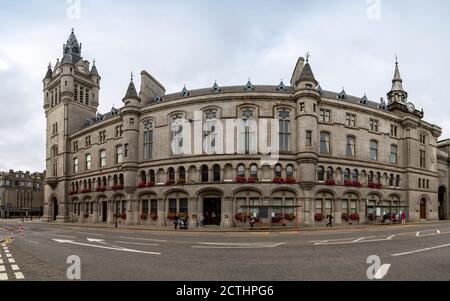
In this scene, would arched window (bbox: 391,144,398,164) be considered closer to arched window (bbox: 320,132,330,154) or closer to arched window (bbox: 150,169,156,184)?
arched window (bbox: 320,132,330,154)

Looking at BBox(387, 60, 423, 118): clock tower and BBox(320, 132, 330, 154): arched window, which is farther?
BBox(387, 60, 423, 118): clock tower

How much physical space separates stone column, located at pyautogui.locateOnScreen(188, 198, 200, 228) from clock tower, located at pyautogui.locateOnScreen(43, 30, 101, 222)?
1270 inches

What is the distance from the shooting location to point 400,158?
43.6m

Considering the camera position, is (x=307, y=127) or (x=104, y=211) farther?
(x=104, y=211)

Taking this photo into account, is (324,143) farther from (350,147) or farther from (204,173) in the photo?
(204,173)

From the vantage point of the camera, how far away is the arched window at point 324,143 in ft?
119

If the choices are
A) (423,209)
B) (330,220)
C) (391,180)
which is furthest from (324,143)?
(423,209)

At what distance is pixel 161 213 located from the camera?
36.2 meters

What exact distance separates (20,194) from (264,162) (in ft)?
343

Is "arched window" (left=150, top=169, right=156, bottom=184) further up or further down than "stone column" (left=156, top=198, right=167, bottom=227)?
further up

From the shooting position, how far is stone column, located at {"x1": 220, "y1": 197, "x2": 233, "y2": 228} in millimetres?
32562

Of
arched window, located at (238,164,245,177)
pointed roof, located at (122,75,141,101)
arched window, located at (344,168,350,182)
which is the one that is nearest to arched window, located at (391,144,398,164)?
arched window, located at (344,168,350,182)

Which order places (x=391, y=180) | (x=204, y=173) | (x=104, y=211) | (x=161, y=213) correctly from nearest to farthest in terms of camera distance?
(x=204, y=173)
(x=161, y=213)
(x=391, y=180)
(x=104, y=211)

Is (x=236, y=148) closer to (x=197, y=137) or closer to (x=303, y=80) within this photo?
(x=197, y=137)
